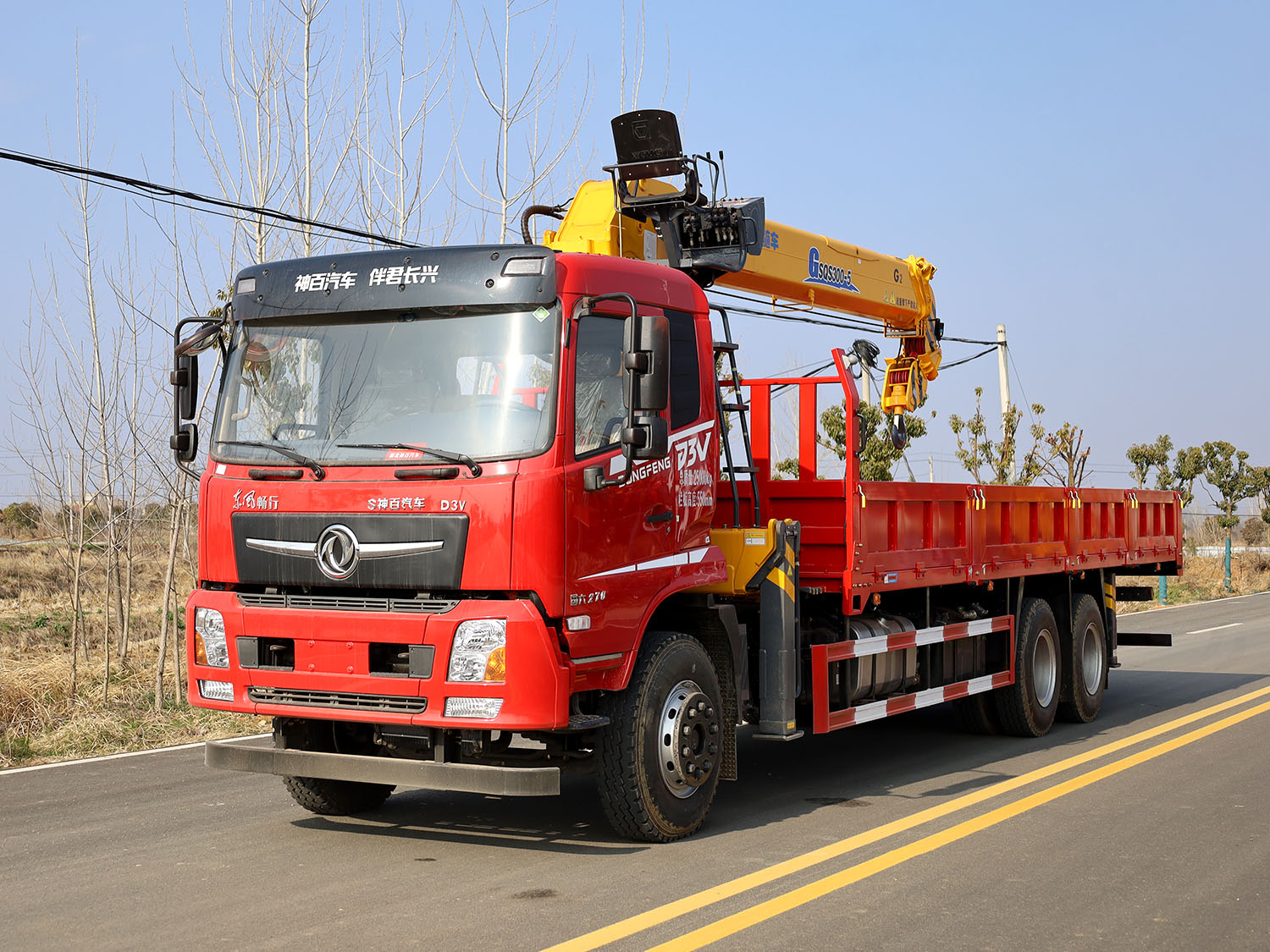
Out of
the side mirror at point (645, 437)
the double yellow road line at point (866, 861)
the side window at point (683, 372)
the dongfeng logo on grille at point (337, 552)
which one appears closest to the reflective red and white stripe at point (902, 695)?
the double yellow road line at point (866, 861)

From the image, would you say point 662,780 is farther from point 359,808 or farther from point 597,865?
point 359,808

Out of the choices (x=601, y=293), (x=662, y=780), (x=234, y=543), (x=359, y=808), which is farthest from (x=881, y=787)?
(x=234, y=543)

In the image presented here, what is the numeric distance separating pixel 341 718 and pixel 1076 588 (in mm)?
7988

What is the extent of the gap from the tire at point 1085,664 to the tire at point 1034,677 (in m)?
0.13

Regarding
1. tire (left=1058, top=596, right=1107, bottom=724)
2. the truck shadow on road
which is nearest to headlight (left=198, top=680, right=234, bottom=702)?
the truck shadow on road

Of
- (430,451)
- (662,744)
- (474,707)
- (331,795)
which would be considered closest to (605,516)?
(430,451)

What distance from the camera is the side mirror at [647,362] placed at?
20.7ft

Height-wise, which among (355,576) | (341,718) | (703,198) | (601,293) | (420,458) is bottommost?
(341,718)

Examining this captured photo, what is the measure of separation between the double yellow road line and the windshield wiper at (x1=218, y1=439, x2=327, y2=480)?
263cm

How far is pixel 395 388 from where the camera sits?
6551 millimetres

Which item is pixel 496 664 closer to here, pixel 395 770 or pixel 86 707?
pixel 395 770

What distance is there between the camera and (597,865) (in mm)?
6402

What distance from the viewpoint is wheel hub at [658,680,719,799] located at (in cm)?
688

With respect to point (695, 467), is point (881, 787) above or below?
below
